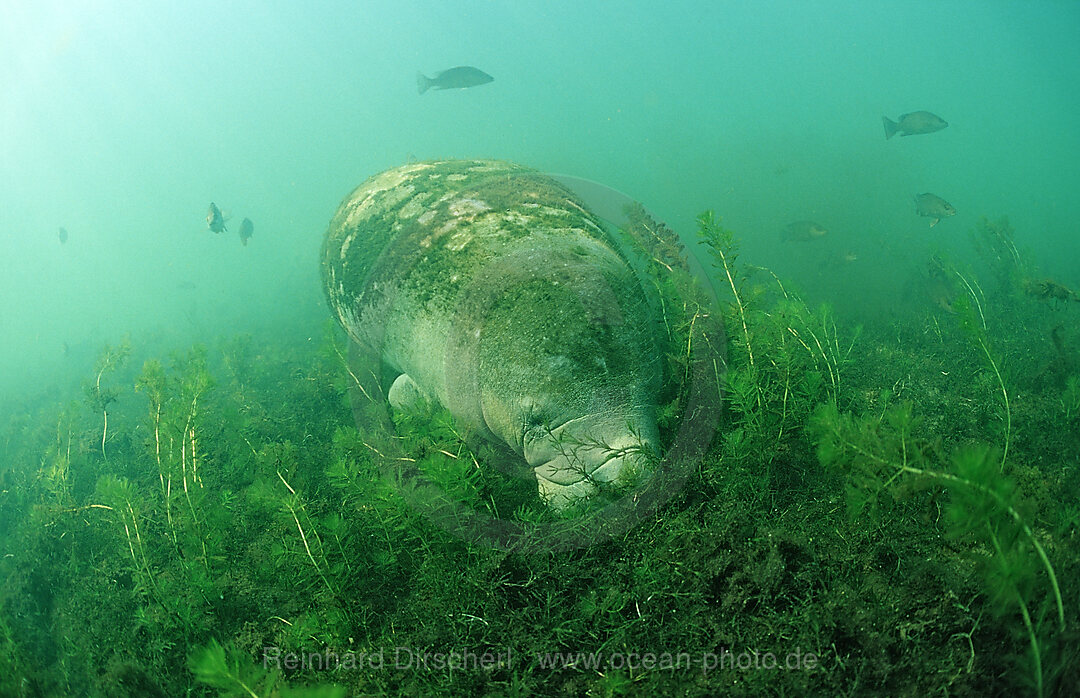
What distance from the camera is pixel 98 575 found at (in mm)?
4301

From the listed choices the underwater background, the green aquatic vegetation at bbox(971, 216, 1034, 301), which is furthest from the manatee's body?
the green aquatic vegetation at bbox(971, 216, 1034, 301)

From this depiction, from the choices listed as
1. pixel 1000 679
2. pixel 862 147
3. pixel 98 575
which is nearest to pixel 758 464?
pixel 1000 679

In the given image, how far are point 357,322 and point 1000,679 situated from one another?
5.09 metres

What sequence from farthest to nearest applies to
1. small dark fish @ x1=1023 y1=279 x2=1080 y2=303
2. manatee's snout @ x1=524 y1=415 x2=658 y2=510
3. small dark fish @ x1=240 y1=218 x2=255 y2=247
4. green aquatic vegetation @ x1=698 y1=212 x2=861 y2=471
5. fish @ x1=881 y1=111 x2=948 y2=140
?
small dark fish @ x1=240 y1=218 x2=255 y2=247 → fish @ x1=881 y1=111 x2=948 y2=140 → small dark fish @ x1=1023 y1=279 x2=1080 y2=303 → green aquatic vegetation @ x1=698 y1=212 x2=861 y2=471 → manatee's snout @ x1=524 y1=415 x2=658 y2=510

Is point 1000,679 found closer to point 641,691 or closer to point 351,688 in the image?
point 641,691

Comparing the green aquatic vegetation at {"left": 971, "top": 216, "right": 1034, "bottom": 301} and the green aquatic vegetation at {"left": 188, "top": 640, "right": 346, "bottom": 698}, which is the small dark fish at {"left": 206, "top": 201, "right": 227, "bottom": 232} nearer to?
the green aquatic vegetation at {"left": 188, "top": 640, "right": 346, "bottom": 698}

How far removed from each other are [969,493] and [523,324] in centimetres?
234

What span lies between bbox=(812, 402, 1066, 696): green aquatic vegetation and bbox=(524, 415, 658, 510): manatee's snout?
95cm

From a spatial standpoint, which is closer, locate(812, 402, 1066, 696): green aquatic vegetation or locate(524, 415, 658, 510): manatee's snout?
locate(812, 402, 1066, 696): green aquatic vegetation

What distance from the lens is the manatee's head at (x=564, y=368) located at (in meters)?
3.21

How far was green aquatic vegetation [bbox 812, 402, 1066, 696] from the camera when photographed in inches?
68.0

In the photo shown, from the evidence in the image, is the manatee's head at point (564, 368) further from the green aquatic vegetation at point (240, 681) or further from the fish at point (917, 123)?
the fish at point (917, 123)

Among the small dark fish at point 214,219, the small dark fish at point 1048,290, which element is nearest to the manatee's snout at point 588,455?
the small dark fish at point 1048,290

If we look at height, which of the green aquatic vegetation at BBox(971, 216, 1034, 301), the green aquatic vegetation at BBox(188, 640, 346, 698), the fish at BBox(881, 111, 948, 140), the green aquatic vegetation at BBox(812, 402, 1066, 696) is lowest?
the green aquatic vegetation at BBox(971, 216, 1034, 301)
